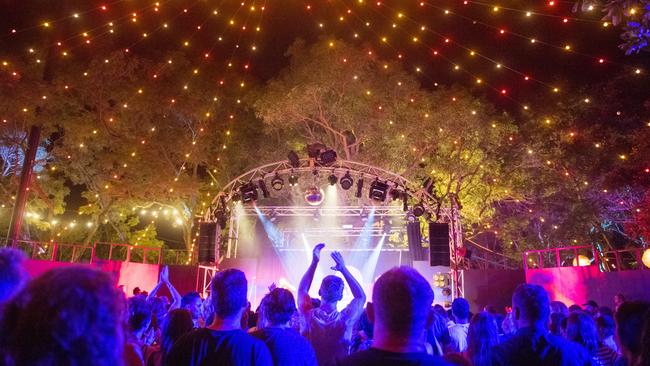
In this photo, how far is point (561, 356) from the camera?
246 centimetres

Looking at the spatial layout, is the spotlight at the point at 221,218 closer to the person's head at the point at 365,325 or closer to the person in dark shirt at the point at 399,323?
the person's head at the point at 365,325

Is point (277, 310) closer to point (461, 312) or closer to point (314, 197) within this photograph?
point (461, 312)

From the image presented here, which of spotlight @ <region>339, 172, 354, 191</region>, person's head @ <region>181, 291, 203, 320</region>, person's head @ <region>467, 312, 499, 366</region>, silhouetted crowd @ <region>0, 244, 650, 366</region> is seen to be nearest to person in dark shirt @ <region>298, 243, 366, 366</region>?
silhouetted crowd @ <region>0, 244, 650, 366</region>

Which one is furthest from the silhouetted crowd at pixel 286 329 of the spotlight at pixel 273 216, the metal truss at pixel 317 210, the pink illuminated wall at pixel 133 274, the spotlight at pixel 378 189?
the spotlight at pixel 273 216

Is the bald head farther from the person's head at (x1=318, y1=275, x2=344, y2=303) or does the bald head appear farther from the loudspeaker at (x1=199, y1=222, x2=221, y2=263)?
the loudspeaker at (x1=199, y1=222, x2=221, y2=263)

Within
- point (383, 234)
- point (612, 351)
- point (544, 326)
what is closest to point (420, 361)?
point (544, 326)

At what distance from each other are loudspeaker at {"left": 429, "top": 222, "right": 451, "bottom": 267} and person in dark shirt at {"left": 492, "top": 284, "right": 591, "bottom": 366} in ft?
32.8

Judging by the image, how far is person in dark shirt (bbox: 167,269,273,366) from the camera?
7.50 ft

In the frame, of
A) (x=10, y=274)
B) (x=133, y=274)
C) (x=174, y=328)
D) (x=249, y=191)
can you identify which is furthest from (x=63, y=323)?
(x=133, y=274)

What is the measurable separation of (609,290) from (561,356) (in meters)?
9.93

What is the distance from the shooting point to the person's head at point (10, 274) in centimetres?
195

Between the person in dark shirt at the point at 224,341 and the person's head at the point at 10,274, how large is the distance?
0.79 metres

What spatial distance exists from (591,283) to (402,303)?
11402mm

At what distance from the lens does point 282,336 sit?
267 cm
